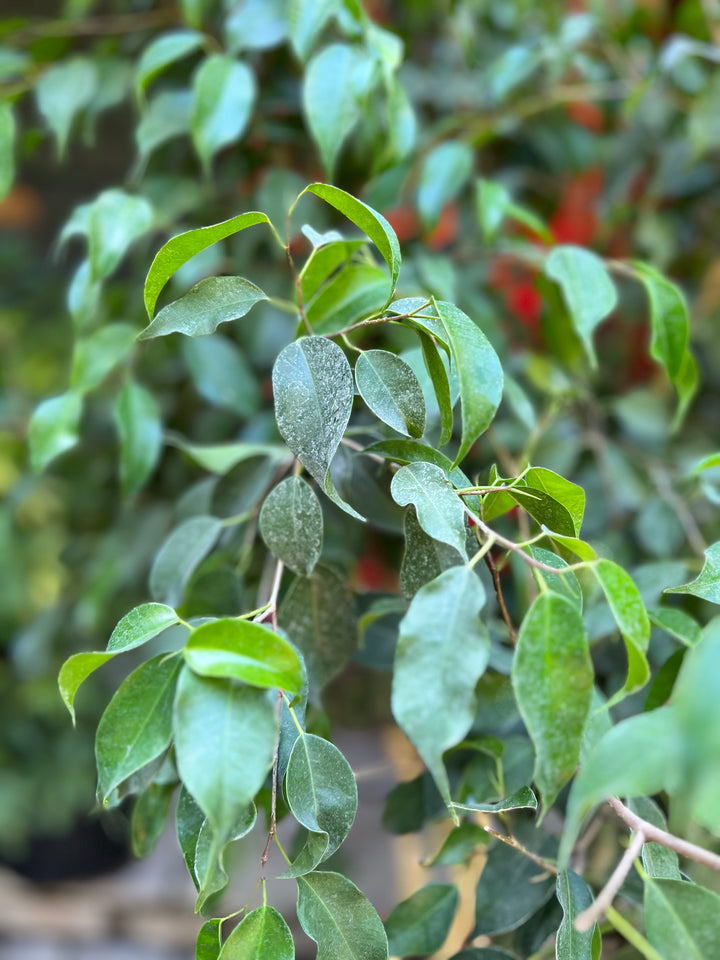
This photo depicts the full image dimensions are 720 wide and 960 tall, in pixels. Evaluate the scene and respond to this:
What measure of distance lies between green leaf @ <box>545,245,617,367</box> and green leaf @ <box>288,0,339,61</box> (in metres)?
0.21

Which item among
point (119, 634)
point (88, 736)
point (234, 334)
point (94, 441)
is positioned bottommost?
point (88, 736)

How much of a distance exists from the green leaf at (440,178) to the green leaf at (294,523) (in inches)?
13.1

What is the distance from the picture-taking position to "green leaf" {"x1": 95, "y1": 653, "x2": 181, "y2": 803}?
281mm

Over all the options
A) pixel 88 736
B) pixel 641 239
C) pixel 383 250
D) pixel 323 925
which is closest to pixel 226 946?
pixel 323 925

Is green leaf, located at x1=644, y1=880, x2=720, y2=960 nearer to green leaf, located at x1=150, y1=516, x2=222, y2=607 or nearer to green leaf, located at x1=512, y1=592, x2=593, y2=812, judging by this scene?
green leaf, located at x1=512, y1=592, x2=593, y2=812

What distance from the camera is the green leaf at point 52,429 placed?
498 millimetres

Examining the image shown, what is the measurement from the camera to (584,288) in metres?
0.46

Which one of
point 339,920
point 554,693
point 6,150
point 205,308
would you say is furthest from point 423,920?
point 6,150

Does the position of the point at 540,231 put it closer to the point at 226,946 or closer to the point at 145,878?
the point at 226,946

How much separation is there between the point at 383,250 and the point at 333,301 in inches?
3.7

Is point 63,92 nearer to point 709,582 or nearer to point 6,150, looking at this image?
point 6,150

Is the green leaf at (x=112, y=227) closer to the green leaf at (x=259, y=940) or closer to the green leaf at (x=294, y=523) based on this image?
the green leaf at (x=294, y=523)

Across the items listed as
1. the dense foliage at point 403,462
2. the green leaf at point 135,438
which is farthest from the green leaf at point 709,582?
the green leaf at point 135,438

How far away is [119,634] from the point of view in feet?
0.95
